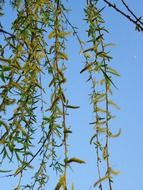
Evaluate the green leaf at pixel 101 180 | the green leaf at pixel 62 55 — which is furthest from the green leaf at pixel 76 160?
the green leaf at pixel 62 55

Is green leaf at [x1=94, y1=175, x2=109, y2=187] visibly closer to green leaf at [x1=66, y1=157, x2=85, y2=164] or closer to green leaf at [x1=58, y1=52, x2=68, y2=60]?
green leaf at [x1=66, y1=157, x2=85, y2=164]

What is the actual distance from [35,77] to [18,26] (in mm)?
126

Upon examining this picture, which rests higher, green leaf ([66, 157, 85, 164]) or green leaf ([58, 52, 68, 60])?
green leaf ([58, 52, 68, 60])

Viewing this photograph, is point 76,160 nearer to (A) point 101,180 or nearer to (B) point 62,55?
(A) point 101,180

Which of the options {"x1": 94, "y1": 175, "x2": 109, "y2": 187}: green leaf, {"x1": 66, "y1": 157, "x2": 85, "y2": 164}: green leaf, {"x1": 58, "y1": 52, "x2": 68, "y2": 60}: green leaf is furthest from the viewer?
{"x1": 58, "y1": 52, "x2": 68, "y2": 60}: green leaf

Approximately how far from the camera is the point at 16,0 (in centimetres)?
125

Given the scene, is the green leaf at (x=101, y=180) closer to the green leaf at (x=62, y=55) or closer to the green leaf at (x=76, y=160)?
the green leaf at (x=76, y=160)

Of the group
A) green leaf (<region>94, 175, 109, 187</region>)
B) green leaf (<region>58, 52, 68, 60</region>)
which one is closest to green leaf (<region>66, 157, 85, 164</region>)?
green leaf (<region>94, 175, 109, 187</region>)

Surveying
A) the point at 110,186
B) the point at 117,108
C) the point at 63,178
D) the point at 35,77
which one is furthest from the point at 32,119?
the point at 63,178

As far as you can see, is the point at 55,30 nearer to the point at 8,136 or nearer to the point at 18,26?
the point at 18,26

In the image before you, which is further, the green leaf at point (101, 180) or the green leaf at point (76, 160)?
the green leaf at point (101, 180)

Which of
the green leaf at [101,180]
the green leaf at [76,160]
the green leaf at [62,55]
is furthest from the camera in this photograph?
the green leaf at [62,55]

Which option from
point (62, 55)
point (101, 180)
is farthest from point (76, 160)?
point (62, 55)

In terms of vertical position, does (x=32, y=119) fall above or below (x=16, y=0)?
below
